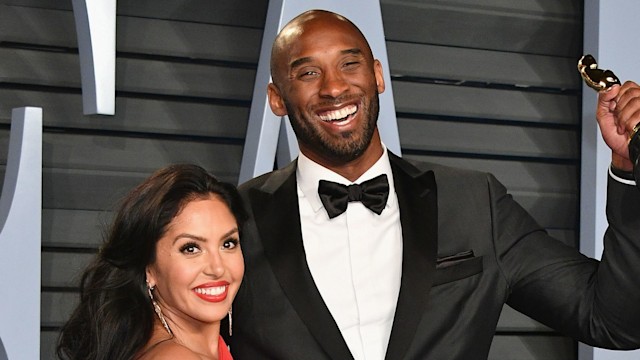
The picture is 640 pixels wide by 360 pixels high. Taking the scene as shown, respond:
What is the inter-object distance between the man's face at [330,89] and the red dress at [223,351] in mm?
466

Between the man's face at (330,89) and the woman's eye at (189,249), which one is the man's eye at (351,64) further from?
the woman's eye at (189,249)

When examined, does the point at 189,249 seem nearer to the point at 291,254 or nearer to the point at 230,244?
the point at 230,244

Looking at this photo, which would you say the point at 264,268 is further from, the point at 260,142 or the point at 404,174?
the point at 260,142

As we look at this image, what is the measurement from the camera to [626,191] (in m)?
2.03

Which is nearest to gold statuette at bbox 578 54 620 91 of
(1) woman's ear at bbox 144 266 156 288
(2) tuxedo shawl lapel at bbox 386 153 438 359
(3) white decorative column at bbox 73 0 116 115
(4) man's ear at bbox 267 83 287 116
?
(2) tuxedo shawl lapel at bbox 386 153 438 359

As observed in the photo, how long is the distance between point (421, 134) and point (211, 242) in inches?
60.3

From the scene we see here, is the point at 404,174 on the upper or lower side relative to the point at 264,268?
upper

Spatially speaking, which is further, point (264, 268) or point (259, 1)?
point (259, 1)

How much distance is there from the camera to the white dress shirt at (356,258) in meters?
2.20

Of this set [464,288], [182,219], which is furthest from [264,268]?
[464,288]

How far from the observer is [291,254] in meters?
2.21

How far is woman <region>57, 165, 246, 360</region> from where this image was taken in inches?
77.9

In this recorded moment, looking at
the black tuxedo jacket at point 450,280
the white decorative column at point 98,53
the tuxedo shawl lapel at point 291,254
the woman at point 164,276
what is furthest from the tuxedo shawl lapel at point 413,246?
the white decorative column at point 98,53

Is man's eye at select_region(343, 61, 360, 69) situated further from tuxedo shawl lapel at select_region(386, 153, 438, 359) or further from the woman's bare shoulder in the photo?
the woman's bare shoulder
